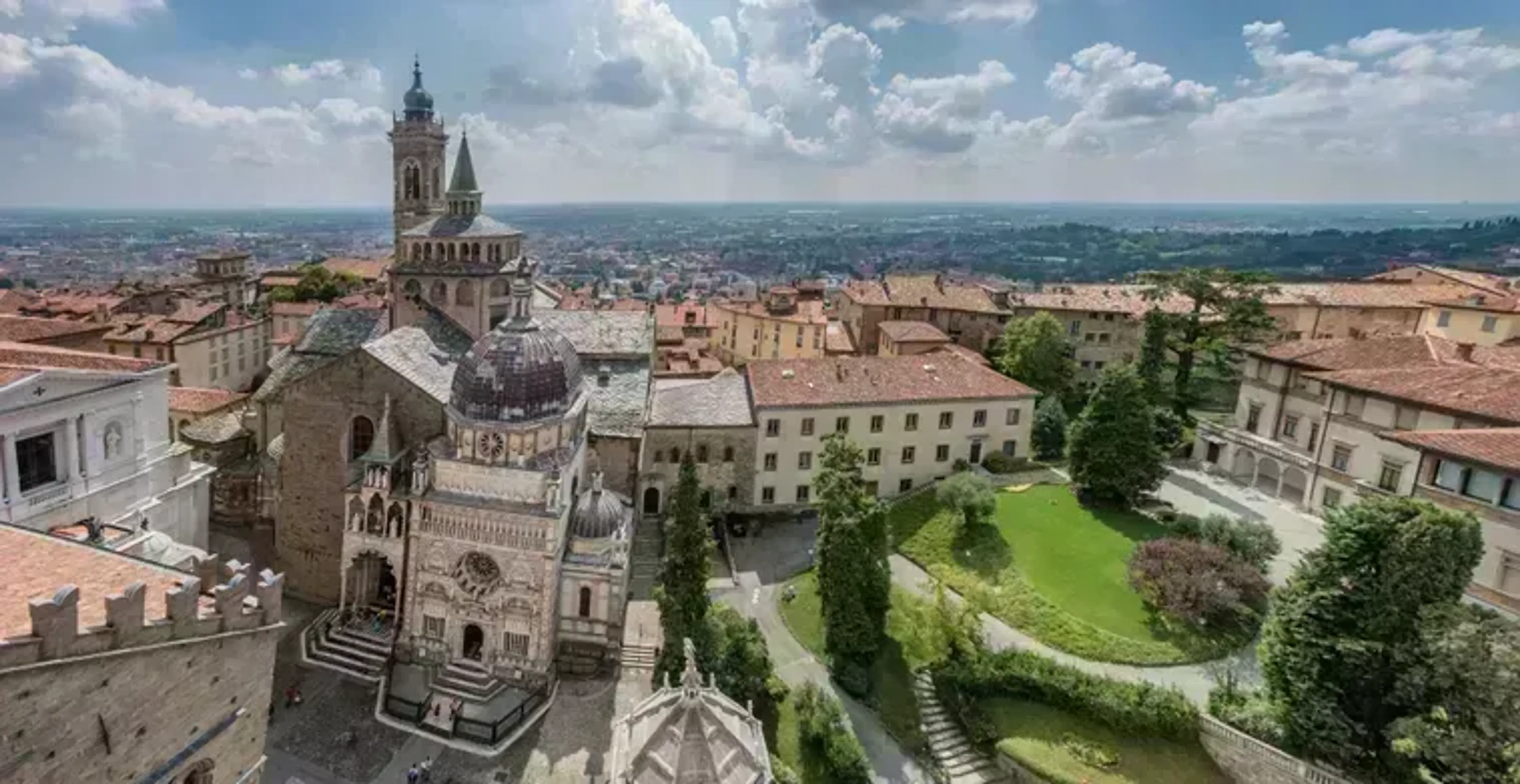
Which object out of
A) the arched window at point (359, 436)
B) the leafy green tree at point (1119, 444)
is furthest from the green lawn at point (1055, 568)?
the arched window at point (359, 436)

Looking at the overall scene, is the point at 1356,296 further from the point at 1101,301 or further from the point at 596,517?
A: the point at 596,517

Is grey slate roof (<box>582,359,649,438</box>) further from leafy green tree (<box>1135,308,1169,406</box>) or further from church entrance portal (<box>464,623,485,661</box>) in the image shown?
leafy green tree (<box>1135,308,1169,406</box>)

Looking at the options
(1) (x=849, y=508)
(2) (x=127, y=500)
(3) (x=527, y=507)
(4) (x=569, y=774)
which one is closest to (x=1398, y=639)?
(1) (x=849, y=508)

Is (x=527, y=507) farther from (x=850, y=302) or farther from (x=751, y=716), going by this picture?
(x=850, y=302)

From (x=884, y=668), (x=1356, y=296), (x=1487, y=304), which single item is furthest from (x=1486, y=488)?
(x=1356, y=296)

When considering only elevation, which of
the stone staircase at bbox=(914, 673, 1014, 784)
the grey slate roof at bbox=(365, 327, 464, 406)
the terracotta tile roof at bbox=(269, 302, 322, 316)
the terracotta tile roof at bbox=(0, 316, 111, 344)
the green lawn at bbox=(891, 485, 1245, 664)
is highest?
the grey slate roof at bbox=(365, 327, 464, 406)

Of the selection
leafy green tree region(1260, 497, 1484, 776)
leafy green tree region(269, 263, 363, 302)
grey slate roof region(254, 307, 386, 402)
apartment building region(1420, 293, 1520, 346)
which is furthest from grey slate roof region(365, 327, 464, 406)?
apartment building region(1420, 293, 1520, 346)
